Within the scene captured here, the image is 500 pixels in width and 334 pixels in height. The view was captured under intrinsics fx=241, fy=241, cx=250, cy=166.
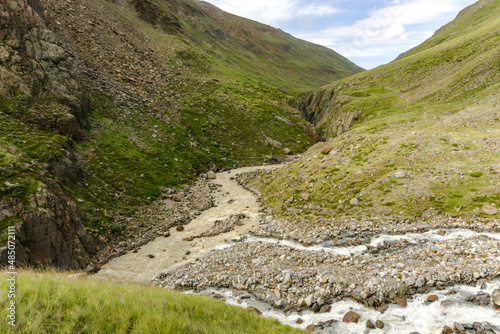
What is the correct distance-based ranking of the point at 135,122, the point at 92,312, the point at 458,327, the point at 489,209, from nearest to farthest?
1. the point at 92,312
2. the point at 458,327
3. the point at 489,209
4. the point at 135,122

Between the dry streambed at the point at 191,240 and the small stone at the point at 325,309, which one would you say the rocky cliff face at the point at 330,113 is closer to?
the dry streambed at the point at 191,240

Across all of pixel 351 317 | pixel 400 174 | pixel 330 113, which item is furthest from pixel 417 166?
pixel 330 113

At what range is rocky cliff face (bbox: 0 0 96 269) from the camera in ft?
69.9

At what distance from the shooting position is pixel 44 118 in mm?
34875

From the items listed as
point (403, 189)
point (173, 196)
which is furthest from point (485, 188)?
point (173, 196)

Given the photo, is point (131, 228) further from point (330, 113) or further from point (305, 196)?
point (330, 113)

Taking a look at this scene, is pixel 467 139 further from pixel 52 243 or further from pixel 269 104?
pixel 269 104

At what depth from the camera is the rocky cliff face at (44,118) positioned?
21312 mm

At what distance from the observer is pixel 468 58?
244 feet

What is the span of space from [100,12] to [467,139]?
113 meters

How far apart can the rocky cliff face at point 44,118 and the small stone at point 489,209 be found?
1618 inches

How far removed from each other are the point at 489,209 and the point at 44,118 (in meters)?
56.3

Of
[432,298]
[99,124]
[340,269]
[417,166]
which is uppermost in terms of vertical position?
[417,166]

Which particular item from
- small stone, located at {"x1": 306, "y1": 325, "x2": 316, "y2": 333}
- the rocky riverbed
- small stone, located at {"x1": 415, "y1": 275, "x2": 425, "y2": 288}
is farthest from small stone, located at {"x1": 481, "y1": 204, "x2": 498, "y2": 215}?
small stone, located at {"x1": 306, "y1": 325, "x2": 316, "y2": 333}
